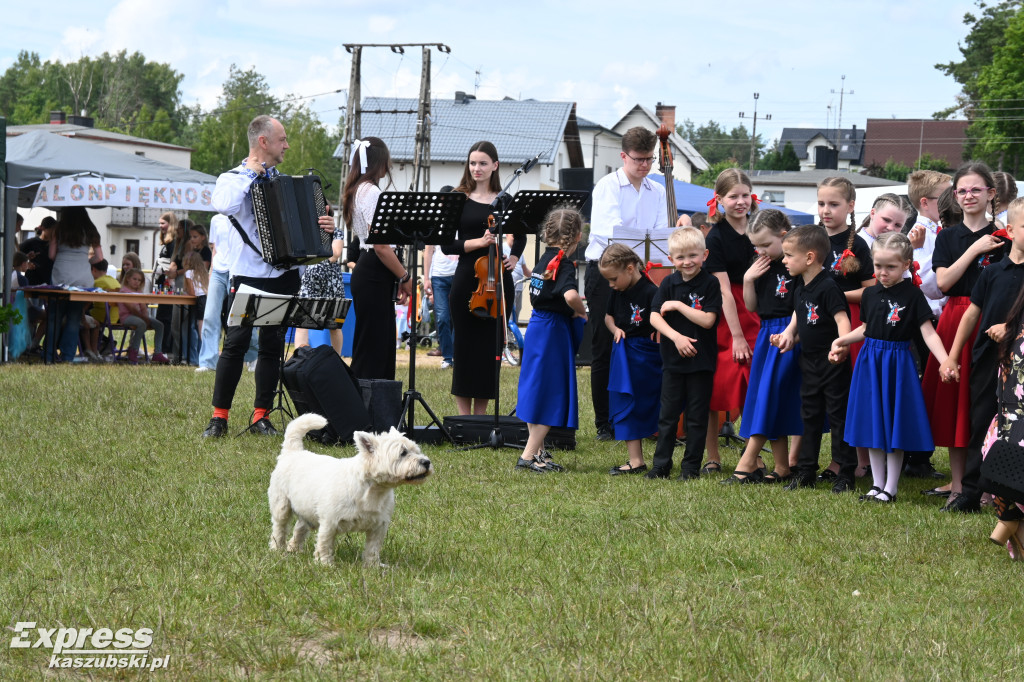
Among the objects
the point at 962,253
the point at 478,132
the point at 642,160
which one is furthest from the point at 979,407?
the point at 478,132

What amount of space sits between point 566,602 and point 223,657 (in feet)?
4.47

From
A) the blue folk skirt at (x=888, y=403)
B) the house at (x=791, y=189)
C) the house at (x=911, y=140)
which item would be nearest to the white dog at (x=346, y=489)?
the blue folk skirt at (x=888, y=403)

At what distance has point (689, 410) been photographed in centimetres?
773

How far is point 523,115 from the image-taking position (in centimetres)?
6122

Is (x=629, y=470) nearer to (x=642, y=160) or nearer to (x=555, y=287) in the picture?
(x=555, y=287)

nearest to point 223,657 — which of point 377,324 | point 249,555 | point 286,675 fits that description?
point 286,675

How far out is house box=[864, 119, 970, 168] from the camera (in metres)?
98.6

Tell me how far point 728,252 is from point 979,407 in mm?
2115

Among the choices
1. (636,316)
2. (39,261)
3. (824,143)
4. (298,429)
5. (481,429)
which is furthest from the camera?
(824,143)

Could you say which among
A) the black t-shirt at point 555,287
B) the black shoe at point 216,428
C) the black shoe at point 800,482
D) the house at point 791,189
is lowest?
the black shoe at point 216,428

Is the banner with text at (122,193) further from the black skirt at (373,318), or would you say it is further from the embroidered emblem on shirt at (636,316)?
the embroidered emblem on shirt at (636,316)

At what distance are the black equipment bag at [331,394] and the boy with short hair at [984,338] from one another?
13.7ft

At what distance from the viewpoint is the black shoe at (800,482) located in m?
7.48

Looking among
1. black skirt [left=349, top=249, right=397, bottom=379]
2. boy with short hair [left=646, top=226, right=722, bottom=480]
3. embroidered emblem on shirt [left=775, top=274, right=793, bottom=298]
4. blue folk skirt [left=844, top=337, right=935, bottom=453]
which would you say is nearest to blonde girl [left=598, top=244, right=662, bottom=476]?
boy with short hair [left=646, top=226, right=722, bottom=480]
